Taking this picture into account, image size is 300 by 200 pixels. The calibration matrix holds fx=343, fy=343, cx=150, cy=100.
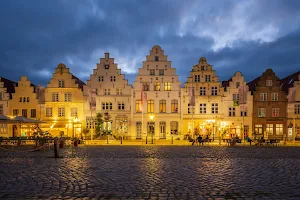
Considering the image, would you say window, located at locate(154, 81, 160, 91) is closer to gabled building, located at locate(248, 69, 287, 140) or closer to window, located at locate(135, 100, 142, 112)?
window, located at locate(135, 100, 142, 112)

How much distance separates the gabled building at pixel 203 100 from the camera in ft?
159

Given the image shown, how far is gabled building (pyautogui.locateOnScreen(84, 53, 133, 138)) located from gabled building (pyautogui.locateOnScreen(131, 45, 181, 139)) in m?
1.22

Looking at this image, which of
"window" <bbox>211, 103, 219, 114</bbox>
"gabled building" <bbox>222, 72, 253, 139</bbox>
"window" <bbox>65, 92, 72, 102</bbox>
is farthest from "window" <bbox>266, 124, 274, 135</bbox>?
"window" <bbox>65, 92, 72, 102</bbox>

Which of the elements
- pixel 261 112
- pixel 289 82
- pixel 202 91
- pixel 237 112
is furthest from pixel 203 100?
pixel 289 82

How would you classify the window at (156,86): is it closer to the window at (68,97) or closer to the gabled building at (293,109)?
the window at (68,97)

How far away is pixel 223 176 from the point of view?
1257 cm

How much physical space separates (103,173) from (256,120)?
3900cm

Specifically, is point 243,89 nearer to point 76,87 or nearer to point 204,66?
point 204,66

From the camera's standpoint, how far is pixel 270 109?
159 feet

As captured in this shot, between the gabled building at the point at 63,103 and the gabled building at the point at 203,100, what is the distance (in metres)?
15.0

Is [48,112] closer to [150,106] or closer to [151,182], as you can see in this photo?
[150,106]

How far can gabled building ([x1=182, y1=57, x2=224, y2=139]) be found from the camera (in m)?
48.5

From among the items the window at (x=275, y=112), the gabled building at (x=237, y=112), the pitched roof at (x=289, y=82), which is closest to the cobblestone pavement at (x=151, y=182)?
the gabled building at (x=237, y=112)

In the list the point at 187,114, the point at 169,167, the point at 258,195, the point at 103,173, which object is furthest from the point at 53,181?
Answer: the point at 187,114
